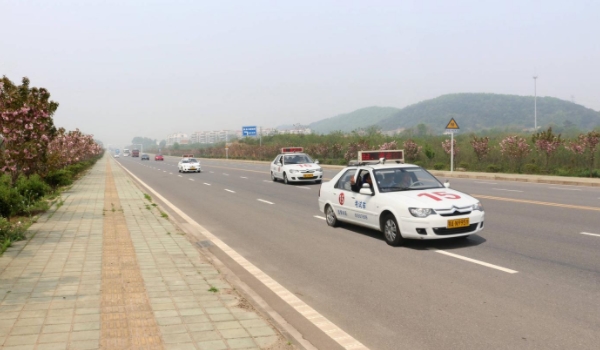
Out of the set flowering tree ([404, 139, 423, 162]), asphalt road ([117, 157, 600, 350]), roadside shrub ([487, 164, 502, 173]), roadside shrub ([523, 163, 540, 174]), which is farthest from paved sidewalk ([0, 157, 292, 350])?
flowering tree ([404, 139, 423, 162])

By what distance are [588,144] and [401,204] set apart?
78.2 feet

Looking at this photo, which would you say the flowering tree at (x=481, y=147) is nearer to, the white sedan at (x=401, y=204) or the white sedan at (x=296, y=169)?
the white sedan at (x=296, y=169)

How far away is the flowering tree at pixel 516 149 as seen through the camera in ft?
106

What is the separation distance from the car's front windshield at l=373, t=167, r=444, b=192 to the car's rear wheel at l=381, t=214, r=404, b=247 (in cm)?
70

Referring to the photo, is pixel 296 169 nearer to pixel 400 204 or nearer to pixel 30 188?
pixel 30 188

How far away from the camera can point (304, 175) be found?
25422mm

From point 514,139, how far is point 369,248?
26922 millimetres

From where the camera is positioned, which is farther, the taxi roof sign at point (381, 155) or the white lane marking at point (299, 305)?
the taxi roof sign at point (381, 155)

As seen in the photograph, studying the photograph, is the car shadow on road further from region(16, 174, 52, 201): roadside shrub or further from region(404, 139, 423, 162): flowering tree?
region(404, 139, 423, 162): flowering tree

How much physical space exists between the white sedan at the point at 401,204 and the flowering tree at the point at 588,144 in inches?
852

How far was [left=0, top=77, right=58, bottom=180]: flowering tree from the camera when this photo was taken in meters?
14.4

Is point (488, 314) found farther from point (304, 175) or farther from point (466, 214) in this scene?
point (304, 175)

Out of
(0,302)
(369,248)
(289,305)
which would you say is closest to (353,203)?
(369,248)

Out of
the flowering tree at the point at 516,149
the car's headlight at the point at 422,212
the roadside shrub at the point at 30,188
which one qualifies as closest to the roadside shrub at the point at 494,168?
the flowering tree at the point at 516,149
